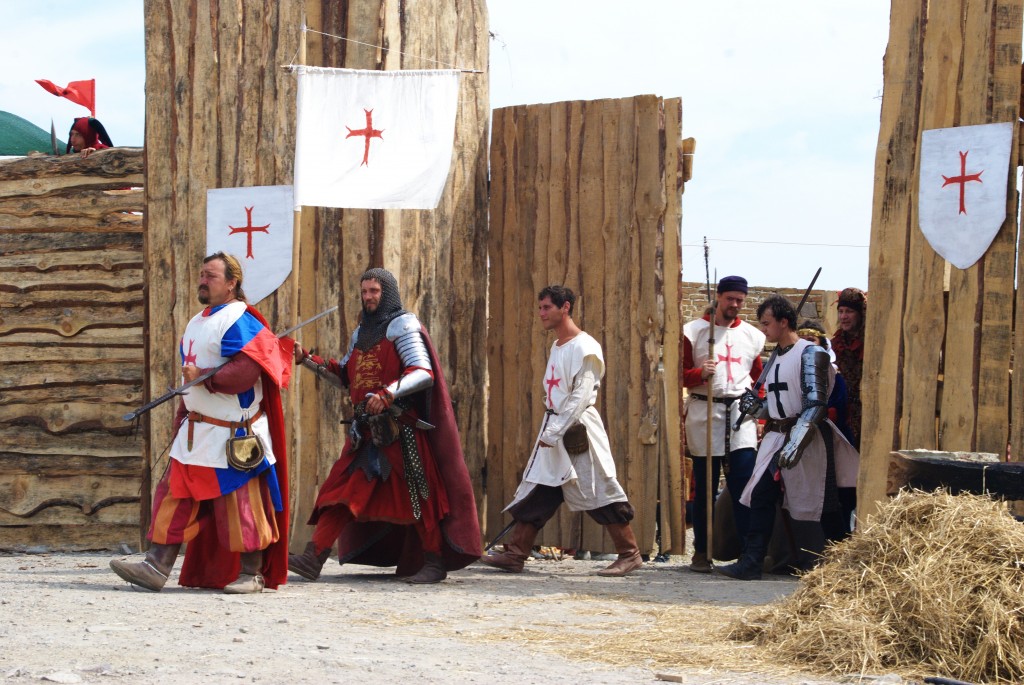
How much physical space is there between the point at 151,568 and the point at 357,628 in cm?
142

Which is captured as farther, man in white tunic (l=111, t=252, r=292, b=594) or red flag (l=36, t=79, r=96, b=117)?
red flag (l=36, t=79, r=96, b=117)

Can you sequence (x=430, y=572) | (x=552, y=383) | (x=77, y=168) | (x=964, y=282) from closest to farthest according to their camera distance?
(x=964, y=282)
(x=430, y=572)
(x=552, y=383)
(x=77, y=168)

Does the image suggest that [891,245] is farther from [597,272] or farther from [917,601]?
[917,601]

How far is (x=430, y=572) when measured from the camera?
7074mm

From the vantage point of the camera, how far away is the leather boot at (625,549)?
7.52 metres

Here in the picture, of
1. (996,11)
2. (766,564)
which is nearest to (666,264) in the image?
(766,564)

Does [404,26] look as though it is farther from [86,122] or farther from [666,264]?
[86,122]

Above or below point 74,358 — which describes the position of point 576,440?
below

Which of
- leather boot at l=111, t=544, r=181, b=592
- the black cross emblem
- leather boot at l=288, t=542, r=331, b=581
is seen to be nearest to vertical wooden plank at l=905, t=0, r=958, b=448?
the black cross emblem

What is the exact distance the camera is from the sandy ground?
171 inches

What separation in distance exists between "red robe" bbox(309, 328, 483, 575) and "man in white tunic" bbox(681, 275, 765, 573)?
5.76 feet

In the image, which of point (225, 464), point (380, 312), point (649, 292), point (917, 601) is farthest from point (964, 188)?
point (225, 464)

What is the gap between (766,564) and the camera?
26.8 ft

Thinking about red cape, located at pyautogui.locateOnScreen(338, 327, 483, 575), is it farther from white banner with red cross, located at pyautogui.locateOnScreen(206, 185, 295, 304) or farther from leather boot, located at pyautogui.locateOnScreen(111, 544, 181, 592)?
white banner with red cross, located at pyautogui.locateOnScreen(206, 185, 295, 304)
